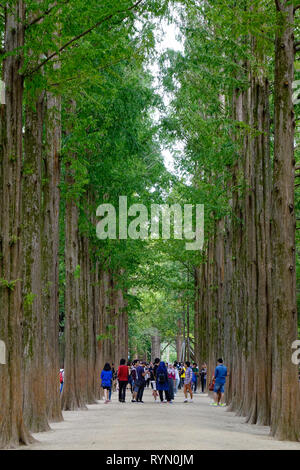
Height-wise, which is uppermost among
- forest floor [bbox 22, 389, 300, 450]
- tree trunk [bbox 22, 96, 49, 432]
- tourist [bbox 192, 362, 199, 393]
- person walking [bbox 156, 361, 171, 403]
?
tree trunk [bbox 22, 96, 49, 432]

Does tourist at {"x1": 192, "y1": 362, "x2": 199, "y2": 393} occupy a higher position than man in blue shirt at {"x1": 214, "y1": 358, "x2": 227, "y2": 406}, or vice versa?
man in blue shirt at {"x1": 214, "y1": 358, "x2": 227, "y2": 406}

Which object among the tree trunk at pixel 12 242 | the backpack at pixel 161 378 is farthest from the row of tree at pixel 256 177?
the tree trunk at pixel 12 242

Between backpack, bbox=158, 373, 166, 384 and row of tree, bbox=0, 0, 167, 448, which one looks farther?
backpack, bbox=158, 373, 166, 384

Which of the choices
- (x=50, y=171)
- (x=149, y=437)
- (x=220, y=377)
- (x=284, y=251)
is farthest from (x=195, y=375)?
(x=149, y=437)

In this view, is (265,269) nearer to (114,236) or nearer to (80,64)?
(80,64)

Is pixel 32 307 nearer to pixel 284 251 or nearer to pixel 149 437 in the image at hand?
pixel 149 437

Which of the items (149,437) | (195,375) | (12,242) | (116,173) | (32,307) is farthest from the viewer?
(195,375)

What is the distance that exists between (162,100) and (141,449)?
63.5 feet

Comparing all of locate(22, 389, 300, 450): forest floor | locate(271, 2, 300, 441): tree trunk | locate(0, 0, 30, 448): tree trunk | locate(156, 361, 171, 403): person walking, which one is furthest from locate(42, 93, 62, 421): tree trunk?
locate(156, 361, 171, 403): person walking

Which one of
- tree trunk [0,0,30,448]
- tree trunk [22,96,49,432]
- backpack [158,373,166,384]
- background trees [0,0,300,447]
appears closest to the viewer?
tree trunk [0,0,30,448]

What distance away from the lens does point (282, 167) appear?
50.4 ft

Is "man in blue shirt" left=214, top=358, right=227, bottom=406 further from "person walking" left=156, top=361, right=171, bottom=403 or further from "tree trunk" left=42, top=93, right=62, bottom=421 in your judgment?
"tree trunk" left=42, top=93, right=62, bottom=421

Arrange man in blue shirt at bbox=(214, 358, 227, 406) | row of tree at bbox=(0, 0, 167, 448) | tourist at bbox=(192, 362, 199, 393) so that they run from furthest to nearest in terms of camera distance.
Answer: tourist at bbox=(192, 362, 199, 393) → man in blue shirt at bbox=(214, 358, 227, 406) → row of tree at bbox=(0, 0, 167, 448)
